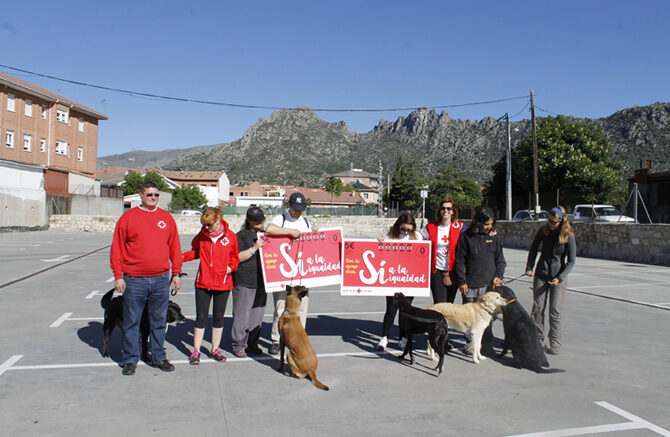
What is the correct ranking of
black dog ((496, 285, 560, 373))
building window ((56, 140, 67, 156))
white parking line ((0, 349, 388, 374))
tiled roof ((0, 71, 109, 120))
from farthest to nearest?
building window ((56, 140, 67, 156))
tiled roof ((0, 71, 109, 120))
black dog ((496, 285, 560, 373))
white parking line ((0, 349, 388, 374))

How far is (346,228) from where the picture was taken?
51.2 metres

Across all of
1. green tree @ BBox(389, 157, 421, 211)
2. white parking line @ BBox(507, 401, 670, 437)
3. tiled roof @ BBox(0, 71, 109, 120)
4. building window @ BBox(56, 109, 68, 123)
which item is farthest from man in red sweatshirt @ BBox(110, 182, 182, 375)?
green tree @ BBox(389, 157, 421, 211)

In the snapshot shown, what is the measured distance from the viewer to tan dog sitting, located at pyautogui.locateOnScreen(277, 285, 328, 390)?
17.3 feet

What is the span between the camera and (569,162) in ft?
149

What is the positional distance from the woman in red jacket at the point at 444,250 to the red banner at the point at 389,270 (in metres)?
0.10

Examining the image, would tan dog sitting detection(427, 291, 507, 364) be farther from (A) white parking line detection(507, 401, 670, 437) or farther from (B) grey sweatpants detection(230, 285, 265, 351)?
(B) grey sweatpants detection(230, 285, 265, 351)

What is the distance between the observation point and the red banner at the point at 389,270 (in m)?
6.68

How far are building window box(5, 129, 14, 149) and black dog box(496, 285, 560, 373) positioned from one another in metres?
50.1

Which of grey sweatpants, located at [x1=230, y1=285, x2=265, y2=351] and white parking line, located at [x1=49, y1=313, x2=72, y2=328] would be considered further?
white parking line, located at [x1=49, y1=313, x2=72, y2=328]

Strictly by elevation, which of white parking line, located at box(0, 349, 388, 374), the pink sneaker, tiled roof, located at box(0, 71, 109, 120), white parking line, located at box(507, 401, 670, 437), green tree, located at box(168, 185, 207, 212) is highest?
tiled roof, located at box(0, 71, 109, 120)

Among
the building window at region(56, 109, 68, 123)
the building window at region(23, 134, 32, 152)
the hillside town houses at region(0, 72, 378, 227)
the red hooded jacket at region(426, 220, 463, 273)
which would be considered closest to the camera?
the red hooded jacket at region(426, 220, 463, 273)

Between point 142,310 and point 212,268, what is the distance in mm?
867

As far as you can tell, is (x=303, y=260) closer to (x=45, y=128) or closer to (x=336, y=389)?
(x=336, y=389)

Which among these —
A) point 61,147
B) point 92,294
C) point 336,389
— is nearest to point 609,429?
point 336,389
